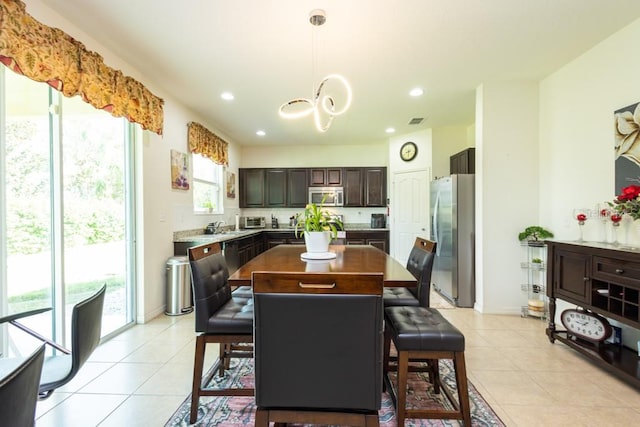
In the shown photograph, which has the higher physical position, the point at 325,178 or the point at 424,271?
the point at 325,178

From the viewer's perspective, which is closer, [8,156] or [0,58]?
[0,58]

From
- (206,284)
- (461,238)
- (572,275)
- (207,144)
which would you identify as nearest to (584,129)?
(572,275)

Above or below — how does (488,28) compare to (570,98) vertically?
above

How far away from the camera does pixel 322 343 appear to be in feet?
3.77

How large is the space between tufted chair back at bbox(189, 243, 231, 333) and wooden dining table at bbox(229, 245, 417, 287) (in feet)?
0.49

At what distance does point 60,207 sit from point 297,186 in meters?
4.21

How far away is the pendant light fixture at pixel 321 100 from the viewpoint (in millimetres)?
2119

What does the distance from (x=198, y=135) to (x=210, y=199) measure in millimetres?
1171

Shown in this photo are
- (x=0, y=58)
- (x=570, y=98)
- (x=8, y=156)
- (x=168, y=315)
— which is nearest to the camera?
(x=0, y=58)

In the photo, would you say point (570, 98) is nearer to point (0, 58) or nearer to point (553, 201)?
point (553, 201)

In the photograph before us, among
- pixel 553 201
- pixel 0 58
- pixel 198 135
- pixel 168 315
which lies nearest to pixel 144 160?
pixel 198 135

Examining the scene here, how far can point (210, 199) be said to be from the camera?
5.03 metres

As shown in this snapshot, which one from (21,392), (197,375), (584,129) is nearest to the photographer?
(21,392)

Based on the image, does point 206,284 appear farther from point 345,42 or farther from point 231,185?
point 231,185
